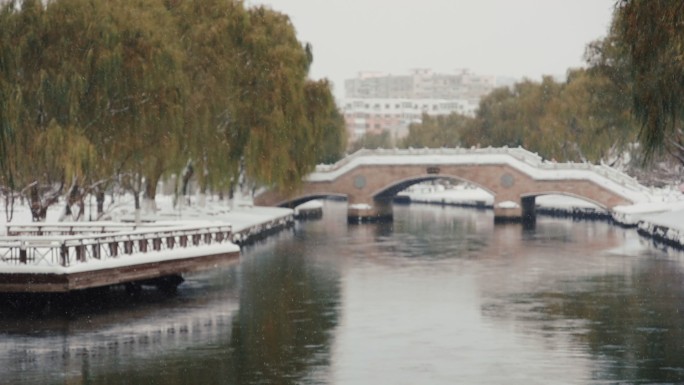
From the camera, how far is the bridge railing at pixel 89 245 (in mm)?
30047

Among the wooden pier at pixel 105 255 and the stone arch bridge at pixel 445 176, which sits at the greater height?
the stone arch bridge at pixel 445 176

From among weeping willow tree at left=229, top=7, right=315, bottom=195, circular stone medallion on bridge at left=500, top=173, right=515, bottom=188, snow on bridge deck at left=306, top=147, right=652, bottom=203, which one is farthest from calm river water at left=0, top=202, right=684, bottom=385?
circular stone medallion on bridge at left=500, top=173, right=515, bottom=188

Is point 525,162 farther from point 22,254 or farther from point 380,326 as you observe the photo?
point 22,254

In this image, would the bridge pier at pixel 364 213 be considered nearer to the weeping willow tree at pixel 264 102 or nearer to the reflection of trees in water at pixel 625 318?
the weeping willow tree at pixel 264 102

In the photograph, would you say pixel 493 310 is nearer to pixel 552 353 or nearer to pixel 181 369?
pixel 552 353

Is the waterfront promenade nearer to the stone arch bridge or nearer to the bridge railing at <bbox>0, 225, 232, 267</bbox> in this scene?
the bridge railing at <bbox>0, 225, 232, 267</bbox>

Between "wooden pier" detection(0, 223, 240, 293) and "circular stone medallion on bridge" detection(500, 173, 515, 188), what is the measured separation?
133 ft

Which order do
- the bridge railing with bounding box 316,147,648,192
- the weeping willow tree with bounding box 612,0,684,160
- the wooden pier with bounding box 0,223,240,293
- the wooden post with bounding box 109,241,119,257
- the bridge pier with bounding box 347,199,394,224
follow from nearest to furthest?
the weeping willow tree with bounding box 612,0,684,160 < the wooden pier with bounding box 0,223,240,293 < the wooden post with bounding box 109,241,119,257 < the bridge railing with bounding box 316,147,648,192 < the bridge pier with bounding box 347,199,394,224

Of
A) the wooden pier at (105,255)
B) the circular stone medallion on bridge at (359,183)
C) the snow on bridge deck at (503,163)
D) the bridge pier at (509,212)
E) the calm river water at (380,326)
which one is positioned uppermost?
the snow on bridge deck at (503,163)

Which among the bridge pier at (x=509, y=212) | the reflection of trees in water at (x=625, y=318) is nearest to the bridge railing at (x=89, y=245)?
the reflection of trees in water at (x=625, y=318)

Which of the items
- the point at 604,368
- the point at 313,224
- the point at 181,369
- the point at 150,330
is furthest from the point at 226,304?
the point at 313,224

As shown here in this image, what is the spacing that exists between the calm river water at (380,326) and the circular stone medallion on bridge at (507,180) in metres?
26.1

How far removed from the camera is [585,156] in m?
89.8

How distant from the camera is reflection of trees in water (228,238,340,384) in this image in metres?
24.8
